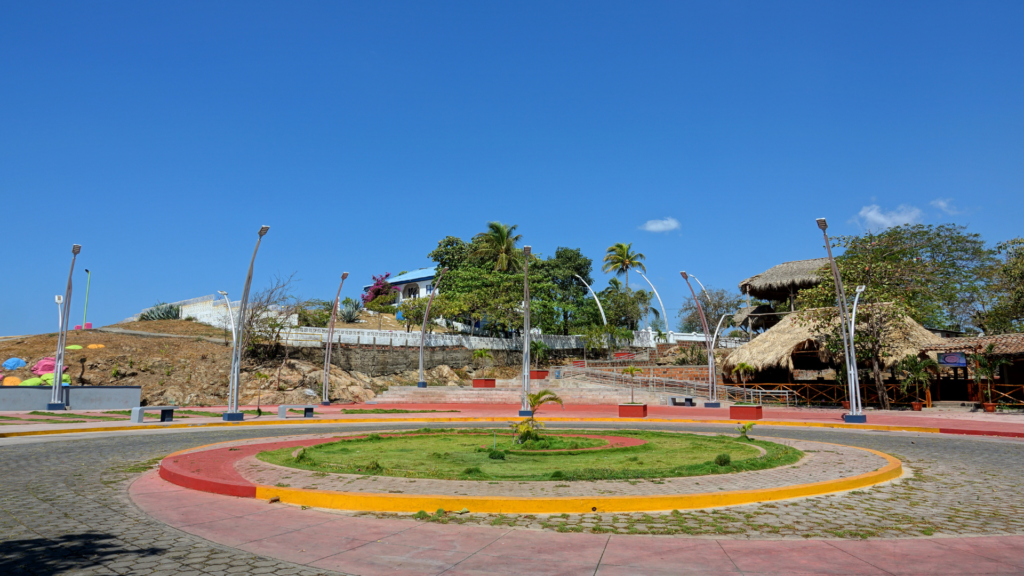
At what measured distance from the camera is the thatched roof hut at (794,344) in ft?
105

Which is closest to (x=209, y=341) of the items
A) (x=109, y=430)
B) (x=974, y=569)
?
(x=109, y=430)

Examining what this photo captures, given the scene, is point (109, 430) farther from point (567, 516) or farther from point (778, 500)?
point (778, 500)

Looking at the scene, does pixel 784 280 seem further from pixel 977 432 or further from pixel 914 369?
pixel 977 432

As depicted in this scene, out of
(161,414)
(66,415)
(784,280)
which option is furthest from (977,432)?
(66,415)

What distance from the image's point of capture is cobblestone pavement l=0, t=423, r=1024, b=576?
17.0 ft

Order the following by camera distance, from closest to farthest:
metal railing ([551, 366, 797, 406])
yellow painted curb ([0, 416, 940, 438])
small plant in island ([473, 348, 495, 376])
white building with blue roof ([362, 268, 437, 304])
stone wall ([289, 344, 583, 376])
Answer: yellow painted curb ([0, 416, 940, 438])
metal railing ([551, 366, 797, 406])
stone wall ([289, 344, 583, 376])
small plant in island ([473, 348, 495, 376])
white building with blue roof ([362, 268, 437, 304])

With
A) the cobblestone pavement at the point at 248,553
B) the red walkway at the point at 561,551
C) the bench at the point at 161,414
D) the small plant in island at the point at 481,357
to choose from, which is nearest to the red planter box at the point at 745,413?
the cobblestone pavement at the point at 248,553

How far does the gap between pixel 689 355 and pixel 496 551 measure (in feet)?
164

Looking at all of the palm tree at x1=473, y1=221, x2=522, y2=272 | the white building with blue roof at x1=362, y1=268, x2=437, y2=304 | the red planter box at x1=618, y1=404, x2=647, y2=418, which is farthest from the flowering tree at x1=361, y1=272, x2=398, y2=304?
the red planter box at x1=618, y1=404, x2=647, y2=418

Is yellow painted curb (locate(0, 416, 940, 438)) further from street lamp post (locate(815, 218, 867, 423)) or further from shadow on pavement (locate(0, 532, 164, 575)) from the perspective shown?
shadow on pavement (locate(0, 532, 164, 575))

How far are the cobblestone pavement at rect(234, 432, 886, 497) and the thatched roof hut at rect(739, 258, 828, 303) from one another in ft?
130

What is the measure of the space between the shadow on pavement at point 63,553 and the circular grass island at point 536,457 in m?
3.85

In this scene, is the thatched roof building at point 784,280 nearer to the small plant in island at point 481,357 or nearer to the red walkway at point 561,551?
the small plant in island at point 481,357

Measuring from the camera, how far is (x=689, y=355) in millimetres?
52969
